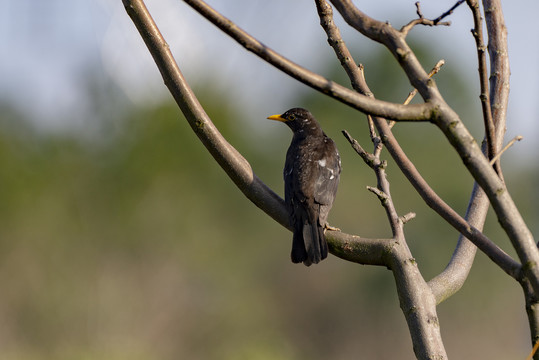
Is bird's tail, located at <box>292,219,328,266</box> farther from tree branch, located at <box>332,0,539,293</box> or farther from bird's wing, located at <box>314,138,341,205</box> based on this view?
tree branch, located at <box>332,0,539,293</box>

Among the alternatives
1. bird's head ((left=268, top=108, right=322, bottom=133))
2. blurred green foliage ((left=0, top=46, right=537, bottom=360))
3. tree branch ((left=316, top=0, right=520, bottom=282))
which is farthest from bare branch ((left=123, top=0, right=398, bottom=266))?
blurred green foliage ((left=0, top=46, right=537, bottom=360))

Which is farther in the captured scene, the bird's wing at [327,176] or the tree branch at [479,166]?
the bird's wing at [327,176]

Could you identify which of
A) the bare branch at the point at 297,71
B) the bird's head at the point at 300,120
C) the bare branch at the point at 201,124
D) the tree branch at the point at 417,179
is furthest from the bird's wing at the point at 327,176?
the bare branch at the point at 297,71

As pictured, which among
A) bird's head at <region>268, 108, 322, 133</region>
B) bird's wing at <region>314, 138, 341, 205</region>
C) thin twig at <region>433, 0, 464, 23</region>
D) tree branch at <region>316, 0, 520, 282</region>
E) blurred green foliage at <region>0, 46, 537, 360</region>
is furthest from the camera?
blurred green foliage at <region>0, 46, 537, 360</region>

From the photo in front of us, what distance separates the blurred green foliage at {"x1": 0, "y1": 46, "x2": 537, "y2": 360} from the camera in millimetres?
37625

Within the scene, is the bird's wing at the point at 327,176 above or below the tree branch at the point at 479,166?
above

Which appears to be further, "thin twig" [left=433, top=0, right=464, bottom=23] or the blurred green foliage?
the blurred green foliage

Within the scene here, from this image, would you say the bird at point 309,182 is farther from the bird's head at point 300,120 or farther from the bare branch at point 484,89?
the bare branch at point 484,89

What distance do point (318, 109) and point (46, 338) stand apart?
20448 mm

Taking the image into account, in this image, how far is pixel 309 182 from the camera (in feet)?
18.0

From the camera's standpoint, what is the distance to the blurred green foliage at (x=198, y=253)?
3762 cm

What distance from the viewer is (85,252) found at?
132ft

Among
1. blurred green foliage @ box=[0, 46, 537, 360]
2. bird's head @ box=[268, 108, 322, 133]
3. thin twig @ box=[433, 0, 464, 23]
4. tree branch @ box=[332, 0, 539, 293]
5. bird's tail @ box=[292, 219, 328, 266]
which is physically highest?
blurred green foliage @ box=[0, 46, 537, 360]

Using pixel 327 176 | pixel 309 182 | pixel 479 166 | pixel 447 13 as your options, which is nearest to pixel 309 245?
pixel 309 182
